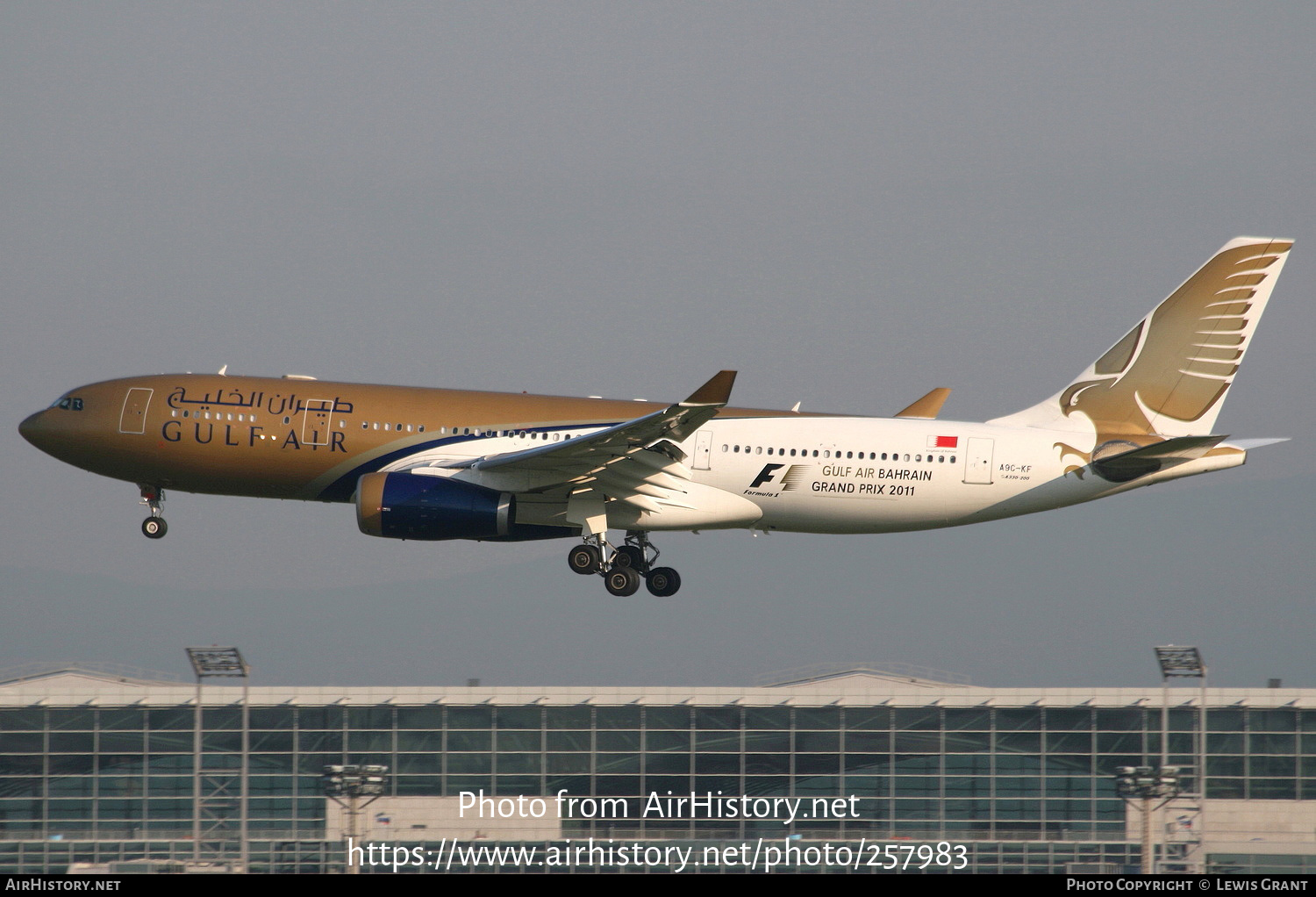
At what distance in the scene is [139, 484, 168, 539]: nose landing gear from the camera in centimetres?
4219

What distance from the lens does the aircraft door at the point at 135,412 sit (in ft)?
130

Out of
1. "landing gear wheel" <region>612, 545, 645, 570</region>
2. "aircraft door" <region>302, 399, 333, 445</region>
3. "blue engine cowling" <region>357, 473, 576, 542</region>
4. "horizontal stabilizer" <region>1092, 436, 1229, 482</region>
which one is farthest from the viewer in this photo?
"landing gear wheel" <region>612, 545, 645, 570</region>

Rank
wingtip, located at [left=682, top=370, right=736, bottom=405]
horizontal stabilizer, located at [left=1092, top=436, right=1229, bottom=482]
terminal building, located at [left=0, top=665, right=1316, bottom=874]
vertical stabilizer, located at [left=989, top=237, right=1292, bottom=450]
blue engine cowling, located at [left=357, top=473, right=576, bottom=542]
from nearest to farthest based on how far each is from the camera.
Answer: wingtip, located at [left=682, top=370, right=736, bottom=405], horizontal stabilizer, located at [left=1092, top=436, right=1229, bottom=482], blue engine cowling, located at [left=357, top=473, right=576, bottom=542], vertical stabilizer, located at [left=989, top=237, right=1292, bottom=450], terminal building, located at [left=0, top=665, right=1316, bottom=874]

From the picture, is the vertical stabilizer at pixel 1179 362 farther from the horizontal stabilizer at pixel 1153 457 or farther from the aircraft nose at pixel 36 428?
the aircraft nose at pixel 36 428

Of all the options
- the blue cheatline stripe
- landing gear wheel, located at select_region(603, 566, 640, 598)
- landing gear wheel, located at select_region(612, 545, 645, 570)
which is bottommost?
landing gear wheel, located at select_region(603, 566, 640, 598)

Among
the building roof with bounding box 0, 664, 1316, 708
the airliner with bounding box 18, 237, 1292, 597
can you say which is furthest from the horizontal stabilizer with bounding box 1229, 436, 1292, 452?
the building roof with bounding box 0, 664, 1316, 708

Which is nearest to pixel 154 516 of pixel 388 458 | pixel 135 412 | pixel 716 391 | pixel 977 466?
pixel 135 412

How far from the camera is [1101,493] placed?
39125mm

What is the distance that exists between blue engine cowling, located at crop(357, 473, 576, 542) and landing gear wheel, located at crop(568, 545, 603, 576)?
2324 millimetres

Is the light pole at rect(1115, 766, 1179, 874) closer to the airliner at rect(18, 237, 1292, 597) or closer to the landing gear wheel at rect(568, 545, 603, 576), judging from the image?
the airliner at rect(18, 237, 1292, 597)
